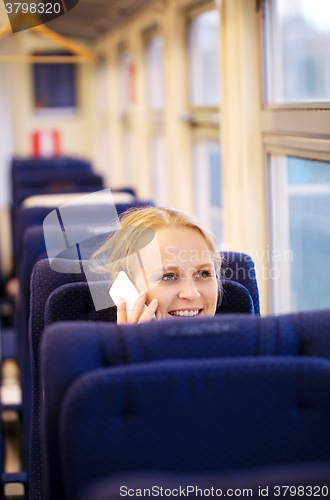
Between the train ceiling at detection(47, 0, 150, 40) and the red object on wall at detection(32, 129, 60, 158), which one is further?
the red object on wall at detection(32, 129, 60, 158)

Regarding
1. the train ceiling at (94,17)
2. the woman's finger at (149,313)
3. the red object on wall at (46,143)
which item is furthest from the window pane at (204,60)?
the red object on wall at (46,143)

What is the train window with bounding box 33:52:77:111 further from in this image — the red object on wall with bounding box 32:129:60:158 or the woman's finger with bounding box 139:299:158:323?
the woman's finger with bounding box 139:299:158:323

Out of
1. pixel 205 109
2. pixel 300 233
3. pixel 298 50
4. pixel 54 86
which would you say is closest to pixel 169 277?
pixel 300 233

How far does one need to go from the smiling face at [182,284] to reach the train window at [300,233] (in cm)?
74

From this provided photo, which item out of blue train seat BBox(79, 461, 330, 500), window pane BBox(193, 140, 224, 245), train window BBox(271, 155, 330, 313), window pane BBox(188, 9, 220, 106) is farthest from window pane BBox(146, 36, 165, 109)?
blue train seat BBox(79, 461, 330, 500)

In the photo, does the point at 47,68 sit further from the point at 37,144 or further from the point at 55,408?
the point at 55,408

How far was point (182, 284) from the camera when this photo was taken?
1244 millimetres

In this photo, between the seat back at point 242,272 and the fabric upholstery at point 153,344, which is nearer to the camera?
the fabric upholstery at point 153,344

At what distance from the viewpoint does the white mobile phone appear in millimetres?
1275

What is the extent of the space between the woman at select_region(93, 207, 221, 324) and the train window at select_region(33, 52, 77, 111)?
19.4 feet

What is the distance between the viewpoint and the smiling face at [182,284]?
1233mm

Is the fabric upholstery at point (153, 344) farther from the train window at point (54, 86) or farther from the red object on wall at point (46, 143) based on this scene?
the train window at point (54, 86)

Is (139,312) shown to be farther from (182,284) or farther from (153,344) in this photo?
(153,344)

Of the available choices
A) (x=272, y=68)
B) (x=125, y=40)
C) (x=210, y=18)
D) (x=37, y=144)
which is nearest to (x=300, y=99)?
(x=272, y=68)
